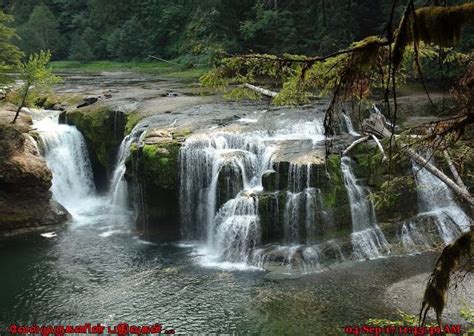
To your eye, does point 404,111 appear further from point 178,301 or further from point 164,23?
point 164,23

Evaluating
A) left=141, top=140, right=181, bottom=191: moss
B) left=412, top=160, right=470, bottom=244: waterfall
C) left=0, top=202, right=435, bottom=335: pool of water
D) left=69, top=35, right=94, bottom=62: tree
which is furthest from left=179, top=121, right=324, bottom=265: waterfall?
left=69, top=35, right=94, bottom=62: tree

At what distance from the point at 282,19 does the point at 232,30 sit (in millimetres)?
4838

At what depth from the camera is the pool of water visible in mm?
11023

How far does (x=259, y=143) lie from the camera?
16625mm

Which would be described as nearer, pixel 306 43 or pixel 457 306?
pixel 457 306

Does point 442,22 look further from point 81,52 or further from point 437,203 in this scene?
point 81,52

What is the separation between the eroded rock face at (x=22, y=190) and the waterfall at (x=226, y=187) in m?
4.99

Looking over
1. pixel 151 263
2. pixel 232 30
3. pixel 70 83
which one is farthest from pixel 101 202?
pixel 232 30

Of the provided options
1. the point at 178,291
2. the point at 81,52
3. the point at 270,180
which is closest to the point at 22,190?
the point at 178,291

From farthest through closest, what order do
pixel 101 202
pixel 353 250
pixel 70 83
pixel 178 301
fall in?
pixel 70 83 → pixel 101 202 → pixel 353 250 → pixel 178 301

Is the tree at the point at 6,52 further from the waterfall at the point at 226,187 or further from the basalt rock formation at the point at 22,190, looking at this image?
the waterfall at the point at 226,187

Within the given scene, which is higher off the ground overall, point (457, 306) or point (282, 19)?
point (282, 19)

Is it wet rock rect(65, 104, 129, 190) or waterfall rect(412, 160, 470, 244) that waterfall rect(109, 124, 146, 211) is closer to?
wet rock rect(65, 104, 129, 190)

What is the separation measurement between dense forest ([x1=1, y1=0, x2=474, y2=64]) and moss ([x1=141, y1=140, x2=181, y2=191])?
3.43 m
